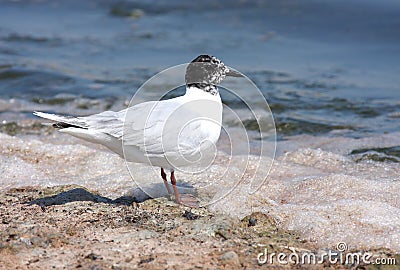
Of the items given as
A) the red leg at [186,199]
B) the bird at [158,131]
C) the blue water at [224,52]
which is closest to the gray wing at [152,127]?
the bird at [158,131]

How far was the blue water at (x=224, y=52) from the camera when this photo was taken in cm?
948

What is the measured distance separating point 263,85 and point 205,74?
5200 mm

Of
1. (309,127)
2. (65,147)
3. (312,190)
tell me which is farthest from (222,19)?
(312,190)

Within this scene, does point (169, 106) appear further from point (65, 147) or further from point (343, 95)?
point (343, 95)

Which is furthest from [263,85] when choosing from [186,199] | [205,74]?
[186,199]

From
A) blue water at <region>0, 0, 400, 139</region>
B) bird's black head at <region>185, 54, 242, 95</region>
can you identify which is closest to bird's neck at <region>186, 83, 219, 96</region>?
bird's black head at <region>185, 54, 242, 95</region>

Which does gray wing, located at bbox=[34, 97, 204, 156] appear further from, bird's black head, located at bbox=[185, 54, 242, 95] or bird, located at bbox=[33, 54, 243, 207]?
bird's black head, located at bbox=[185, 54, 242, 95]

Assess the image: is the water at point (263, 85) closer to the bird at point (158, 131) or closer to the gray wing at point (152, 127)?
the bird at point (158, 131)

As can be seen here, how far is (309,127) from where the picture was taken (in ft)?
27.8

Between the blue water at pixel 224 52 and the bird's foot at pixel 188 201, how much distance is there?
3563 mm

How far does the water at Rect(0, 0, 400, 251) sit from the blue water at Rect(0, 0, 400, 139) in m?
0.03

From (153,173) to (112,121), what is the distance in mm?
1052

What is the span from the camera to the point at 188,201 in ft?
16.1

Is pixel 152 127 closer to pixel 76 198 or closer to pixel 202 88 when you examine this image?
pixel 202 88
